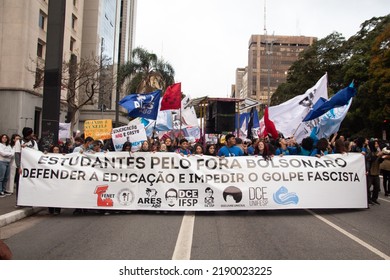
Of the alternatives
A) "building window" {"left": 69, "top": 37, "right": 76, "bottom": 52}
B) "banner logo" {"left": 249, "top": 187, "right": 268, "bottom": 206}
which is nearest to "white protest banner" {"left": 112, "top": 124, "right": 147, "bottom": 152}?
"banner logo" {"left": 249, "top": 187, "right": 268, "bottom": 206}

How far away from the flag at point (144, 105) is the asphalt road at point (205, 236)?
210 inches

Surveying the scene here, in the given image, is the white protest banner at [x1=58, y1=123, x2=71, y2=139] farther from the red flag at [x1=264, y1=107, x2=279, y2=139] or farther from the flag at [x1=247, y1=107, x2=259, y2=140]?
the red flag at [x1=264, y1=107, x2=279, y2=139]

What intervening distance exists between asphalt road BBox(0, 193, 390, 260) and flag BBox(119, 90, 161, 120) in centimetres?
534

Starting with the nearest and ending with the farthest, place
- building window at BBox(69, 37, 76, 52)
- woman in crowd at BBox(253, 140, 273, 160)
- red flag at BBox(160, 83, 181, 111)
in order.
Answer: woman in crowd at BBox(253, 140, 273, 160), red flag at BBox(160, 83, 181, 111), building window at BBox(69, 37, 76, 52)

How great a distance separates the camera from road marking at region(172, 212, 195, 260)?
5.43 m

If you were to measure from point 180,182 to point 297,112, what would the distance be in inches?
216

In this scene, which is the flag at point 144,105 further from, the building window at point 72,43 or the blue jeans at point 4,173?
the building window at point 72,43

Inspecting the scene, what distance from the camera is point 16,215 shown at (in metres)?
8.12

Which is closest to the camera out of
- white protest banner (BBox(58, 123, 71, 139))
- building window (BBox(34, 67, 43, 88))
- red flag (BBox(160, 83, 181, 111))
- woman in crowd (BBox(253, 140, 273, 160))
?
woman in crowd (BBox(253, 140, 273, 160))

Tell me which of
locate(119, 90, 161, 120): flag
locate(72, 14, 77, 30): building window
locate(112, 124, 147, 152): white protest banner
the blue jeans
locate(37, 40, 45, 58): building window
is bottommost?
the blue jeans

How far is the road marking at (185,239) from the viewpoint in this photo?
5.43m

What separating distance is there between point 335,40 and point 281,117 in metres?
46.3

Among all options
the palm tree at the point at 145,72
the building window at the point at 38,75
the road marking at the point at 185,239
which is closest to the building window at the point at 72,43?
the palm tree at the point at 145,72

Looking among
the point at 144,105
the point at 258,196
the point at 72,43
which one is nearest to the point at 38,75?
the point at 72,43
